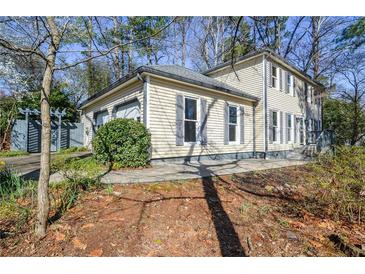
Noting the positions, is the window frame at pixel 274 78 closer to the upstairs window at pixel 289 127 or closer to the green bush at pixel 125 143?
the upstairs window at pixel 289 127

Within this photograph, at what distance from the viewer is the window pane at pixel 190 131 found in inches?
316

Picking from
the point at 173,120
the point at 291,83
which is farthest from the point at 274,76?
the point at 173,120

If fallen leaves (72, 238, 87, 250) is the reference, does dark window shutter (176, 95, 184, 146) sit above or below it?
above

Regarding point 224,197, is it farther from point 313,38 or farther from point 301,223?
point 313,38

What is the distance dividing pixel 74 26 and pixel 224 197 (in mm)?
4556

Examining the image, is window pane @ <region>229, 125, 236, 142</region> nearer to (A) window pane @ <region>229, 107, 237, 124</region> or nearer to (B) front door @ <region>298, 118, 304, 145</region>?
(A) window pane @ <region>229, 107, 237, 124</region>

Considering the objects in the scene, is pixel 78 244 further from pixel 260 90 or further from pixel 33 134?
pixel 33 134

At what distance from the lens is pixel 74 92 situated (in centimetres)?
2028

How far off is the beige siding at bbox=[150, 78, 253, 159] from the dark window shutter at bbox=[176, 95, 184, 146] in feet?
0.39

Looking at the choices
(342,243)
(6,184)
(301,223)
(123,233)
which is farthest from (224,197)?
(6,184)

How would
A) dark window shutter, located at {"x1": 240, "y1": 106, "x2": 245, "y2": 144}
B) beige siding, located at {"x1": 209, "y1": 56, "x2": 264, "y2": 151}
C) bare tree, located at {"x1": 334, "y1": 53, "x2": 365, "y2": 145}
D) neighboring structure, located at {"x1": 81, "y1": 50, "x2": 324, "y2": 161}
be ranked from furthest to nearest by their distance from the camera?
bare tree, located at {"x1": 334, "y1": 53, "x2": 365, "y2": 145} → beige siding, located at {"x1": 209, "y1": 56, "x2": 264, "y2": 151} → dark window shutter, located at {"x1": 240, "y1": 106, "x2": 245, "y2": 144} → neighboring structure, located at {"x1": 81, "y1": 50, "x2": 324, "y2": 161}

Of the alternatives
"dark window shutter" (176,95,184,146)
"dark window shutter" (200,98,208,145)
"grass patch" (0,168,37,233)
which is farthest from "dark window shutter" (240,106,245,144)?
"grass patch" (0,168,37,233)

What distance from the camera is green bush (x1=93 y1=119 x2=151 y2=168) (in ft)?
20.0

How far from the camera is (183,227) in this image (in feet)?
9.19
